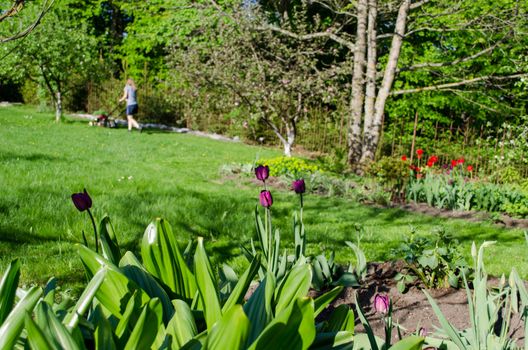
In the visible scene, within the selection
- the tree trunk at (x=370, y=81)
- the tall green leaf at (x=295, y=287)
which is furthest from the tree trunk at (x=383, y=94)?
the tall green leaf at (x=295, y=287)

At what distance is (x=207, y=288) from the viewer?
1.32 metres

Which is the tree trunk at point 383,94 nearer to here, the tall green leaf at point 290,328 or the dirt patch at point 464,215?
the dirt patch at point 464,215

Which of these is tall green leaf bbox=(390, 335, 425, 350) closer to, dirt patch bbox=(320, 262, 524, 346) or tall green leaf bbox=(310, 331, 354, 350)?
tall green leaf bbox=(310, 331, 354, 350)

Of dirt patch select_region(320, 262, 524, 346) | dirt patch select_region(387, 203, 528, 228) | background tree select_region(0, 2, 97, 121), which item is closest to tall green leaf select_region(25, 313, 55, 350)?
dirt patch select_region(320, 262, 524, 346)

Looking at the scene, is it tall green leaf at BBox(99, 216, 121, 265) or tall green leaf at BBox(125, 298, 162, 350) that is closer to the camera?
tall green leaf at BBox(125, 298, 162, 350)

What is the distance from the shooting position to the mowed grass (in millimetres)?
3760

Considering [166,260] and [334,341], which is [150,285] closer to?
[166,260]

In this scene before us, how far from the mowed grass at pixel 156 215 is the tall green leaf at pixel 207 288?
1.11 m

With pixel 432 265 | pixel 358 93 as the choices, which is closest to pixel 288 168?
pixel 358 93

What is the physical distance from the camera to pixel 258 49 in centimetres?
1150

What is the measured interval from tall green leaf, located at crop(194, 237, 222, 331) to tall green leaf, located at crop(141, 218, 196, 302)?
123mm

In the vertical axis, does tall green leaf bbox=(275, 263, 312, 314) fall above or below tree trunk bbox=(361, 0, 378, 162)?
below

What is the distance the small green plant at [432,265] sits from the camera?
2.66m

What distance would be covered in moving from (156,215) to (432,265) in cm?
285
